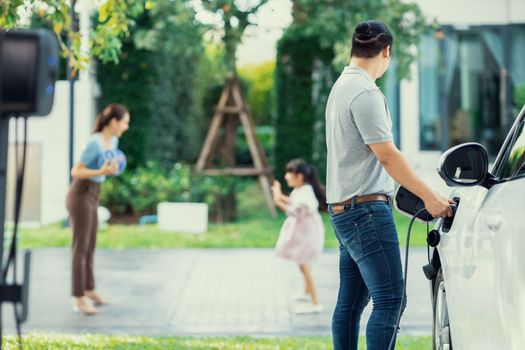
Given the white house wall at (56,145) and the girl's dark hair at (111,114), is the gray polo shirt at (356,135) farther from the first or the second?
the white house wall at (56,145)

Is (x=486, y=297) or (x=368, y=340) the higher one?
(x=486, y=297)

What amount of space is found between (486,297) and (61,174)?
1389 cm

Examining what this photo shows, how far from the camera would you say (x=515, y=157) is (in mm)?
3877

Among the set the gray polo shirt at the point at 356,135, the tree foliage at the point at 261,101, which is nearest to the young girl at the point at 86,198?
Answer: the gray polo shirt at the point at 356,135

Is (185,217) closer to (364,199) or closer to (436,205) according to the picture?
(364,199)

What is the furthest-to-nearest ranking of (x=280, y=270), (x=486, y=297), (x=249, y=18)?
(x=249, y=18), (x=280, y=270), (x=486, y=297)

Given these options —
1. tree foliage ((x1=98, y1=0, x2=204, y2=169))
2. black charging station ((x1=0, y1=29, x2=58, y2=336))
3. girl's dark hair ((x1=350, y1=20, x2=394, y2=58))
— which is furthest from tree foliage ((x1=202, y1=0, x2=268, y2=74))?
black charging station ((x1=0, y1=29, x2=58, y2=336))

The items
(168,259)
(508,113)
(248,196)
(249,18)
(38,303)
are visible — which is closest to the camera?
(38,303)

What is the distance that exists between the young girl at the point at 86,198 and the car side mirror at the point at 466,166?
4539mm

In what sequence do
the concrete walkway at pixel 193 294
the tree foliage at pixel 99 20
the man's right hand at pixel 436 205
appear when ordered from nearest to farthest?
the man's right hand at pixel 436 205, the tree foliage at pixel 99 20, the concrete walkway at pixel 193 294

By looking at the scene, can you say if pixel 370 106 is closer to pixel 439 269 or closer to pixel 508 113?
pixel 439 269

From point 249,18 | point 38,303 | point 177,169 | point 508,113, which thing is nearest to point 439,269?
point 38,303

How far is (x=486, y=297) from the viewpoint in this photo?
3658 millimetres

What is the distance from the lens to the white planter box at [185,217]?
46.6 feet
